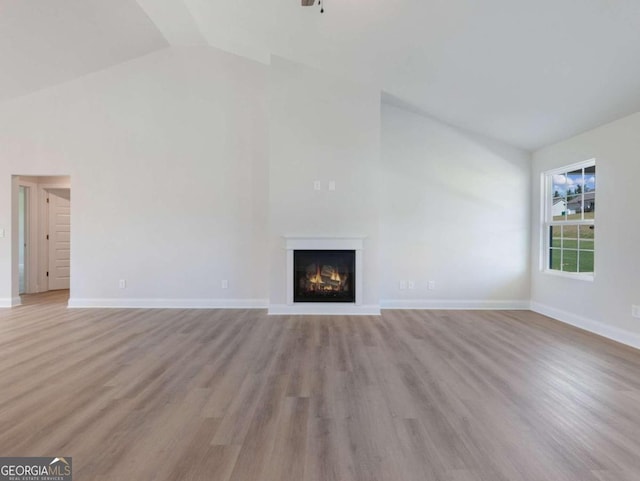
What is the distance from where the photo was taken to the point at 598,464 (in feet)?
5.32

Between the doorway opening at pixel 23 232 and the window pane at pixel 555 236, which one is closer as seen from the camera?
the window pane at pixel 555 236

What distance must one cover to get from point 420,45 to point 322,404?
357 cm

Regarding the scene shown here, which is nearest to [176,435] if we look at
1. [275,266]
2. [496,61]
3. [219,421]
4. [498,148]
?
[219,421]

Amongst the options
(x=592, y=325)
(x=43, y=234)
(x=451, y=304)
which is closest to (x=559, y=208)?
(x=592, y=325)

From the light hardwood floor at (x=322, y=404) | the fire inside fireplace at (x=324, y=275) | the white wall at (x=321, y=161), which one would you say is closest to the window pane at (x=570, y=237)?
the light hardwood floor at (x=322, y=404)

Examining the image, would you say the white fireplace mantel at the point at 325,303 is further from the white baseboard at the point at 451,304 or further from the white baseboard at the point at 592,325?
the white baseboard at the point at 592,325

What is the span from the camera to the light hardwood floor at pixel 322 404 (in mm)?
1618

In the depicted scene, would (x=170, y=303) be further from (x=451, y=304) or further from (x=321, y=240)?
(x=451, y=304)

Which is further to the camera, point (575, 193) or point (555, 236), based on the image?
point (555, 236)

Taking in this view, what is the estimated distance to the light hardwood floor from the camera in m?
1.62

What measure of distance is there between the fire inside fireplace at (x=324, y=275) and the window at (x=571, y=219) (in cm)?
291

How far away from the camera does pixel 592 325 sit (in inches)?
152

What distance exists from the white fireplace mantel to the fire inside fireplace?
7cm

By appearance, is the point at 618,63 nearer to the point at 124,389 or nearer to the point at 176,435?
the point at 176,435
